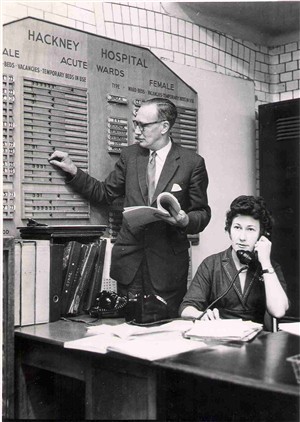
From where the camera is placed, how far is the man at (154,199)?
3221mm

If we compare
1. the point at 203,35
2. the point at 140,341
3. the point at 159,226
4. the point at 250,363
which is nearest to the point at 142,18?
the point at 203,35

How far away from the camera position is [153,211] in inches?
109

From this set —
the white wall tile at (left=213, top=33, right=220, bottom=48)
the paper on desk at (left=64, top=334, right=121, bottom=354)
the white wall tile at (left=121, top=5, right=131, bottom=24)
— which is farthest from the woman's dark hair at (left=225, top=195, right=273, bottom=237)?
the white wall tile at (left=213, top=33, right=220, bottom=48)

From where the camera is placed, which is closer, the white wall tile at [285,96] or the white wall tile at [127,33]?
the white wall tile at [127,33]

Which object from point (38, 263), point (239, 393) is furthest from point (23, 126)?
point (239, 393)

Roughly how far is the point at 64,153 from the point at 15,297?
99cm

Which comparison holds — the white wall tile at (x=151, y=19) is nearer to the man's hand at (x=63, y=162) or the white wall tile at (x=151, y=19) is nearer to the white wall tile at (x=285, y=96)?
the man's hand at (x=63, y=162)

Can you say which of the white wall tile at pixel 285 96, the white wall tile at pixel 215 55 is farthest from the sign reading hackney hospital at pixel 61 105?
the white wall tile at pixel 285 96

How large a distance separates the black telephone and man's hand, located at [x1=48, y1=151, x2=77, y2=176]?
31.8 inches

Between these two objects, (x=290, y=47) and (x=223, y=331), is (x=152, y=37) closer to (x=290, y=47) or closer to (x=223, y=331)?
(x=290, y=47)

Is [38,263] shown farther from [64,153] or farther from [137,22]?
[137,22]

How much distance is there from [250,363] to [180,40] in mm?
2863

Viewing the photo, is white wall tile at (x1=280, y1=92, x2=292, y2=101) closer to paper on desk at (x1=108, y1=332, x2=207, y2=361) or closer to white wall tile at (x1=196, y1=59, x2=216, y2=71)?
white wall tile at (x1=196, y1=59, x2=216, y2=71)

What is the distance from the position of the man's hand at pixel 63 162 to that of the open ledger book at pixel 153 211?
0.55 m
